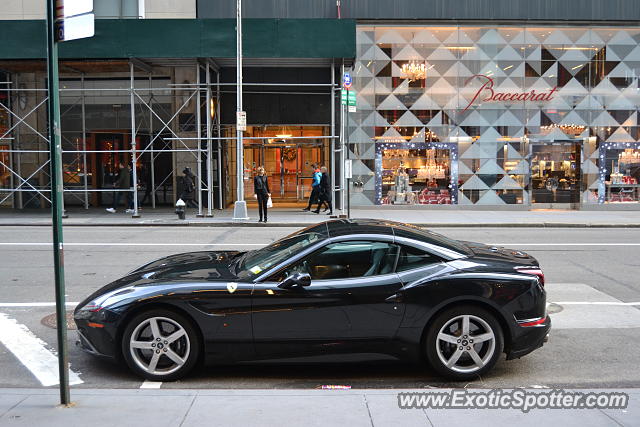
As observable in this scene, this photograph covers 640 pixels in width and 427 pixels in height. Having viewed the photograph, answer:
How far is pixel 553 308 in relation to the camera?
7.68 metres

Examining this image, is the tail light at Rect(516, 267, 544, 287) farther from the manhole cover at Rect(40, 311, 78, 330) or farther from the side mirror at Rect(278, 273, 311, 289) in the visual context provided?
the manhole cover at Rect(40, 311, 78, 330)

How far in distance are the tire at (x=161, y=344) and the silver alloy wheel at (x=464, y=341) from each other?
7.28 ft

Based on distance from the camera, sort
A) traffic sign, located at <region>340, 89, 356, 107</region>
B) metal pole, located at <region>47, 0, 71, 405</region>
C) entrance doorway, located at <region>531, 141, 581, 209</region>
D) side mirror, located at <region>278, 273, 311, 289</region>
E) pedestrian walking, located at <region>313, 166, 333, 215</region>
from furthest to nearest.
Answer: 1. entrance doorway, located at <region>531, 141, 581, 209</region>
2. pedestrian walking, located at <region>313, 166, 333, 215</region>
3. traffic sign, located at <region>340, 89, 356, 107</region>
4. side mirror, located at <region>278, 273, 311, 289</region>
5. metal pole, located at <region>47, 0, 71, 405</region>

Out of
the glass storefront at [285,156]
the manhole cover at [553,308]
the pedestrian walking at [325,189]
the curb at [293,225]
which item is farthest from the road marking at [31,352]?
the glass storefront at [285,156]

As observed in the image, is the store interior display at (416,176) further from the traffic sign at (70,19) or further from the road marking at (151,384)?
the traffic sign at (70,19)

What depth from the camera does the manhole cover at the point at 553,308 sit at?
7.53 m

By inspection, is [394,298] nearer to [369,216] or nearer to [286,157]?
[369,216]

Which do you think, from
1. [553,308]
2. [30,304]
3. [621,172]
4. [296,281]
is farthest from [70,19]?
[621,172]

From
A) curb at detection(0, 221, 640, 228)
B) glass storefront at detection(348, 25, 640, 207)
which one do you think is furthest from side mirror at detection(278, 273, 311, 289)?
glass storefront at detection(348, 25, 640, 207)

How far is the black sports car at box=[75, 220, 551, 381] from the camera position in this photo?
5.10m

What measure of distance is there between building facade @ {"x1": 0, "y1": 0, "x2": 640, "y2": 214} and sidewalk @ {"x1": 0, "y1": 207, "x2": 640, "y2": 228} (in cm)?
114

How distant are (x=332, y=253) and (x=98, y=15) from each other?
1999 centimetres

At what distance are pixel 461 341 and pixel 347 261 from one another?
1258 millimetres

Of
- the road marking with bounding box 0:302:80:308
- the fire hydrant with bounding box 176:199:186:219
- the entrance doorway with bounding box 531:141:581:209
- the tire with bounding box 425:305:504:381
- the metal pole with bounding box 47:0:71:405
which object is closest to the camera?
the metal pole with bounding box 47:0:71:405
